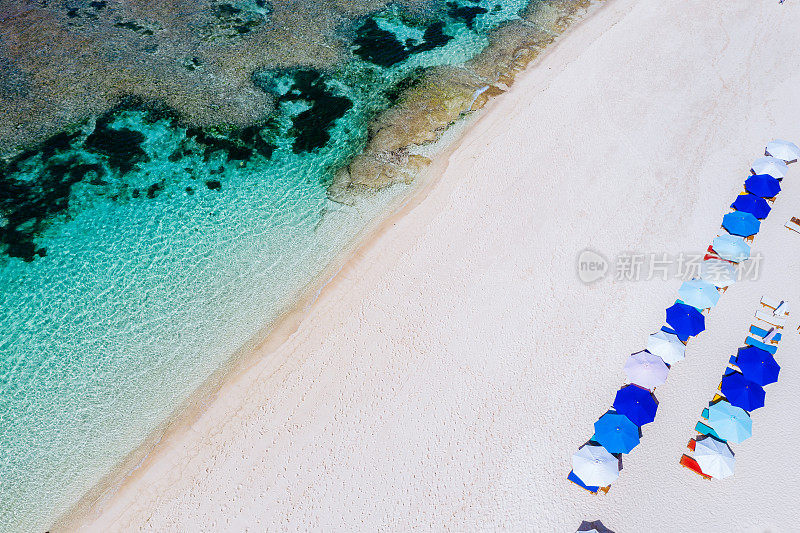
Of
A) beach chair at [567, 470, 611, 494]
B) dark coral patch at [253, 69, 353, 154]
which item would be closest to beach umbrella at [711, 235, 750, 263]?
beach chair at [567, 470, 611, 494]

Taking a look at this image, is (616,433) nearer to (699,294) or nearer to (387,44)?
(699,294)

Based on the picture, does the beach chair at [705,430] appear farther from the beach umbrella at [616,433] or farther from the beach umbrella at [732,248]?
the beach umbrella at [732,248]

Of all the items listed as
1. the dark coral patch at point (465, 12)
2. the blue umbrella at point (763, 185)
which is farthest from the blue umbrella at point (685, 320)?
the dark coral patch at point (465, 12)

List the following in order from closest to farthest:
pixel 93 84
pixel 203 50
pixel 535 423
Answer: pixel 535 423 < pixel 93 84 < pixel 203 50

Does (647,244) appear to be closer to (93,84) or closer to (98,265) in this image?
(98,265)

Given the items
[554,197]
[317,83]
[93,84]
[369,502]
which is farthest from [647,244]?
[93,84]

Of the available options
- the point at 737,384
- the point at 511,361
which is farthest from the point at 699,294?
the point at 511,361
